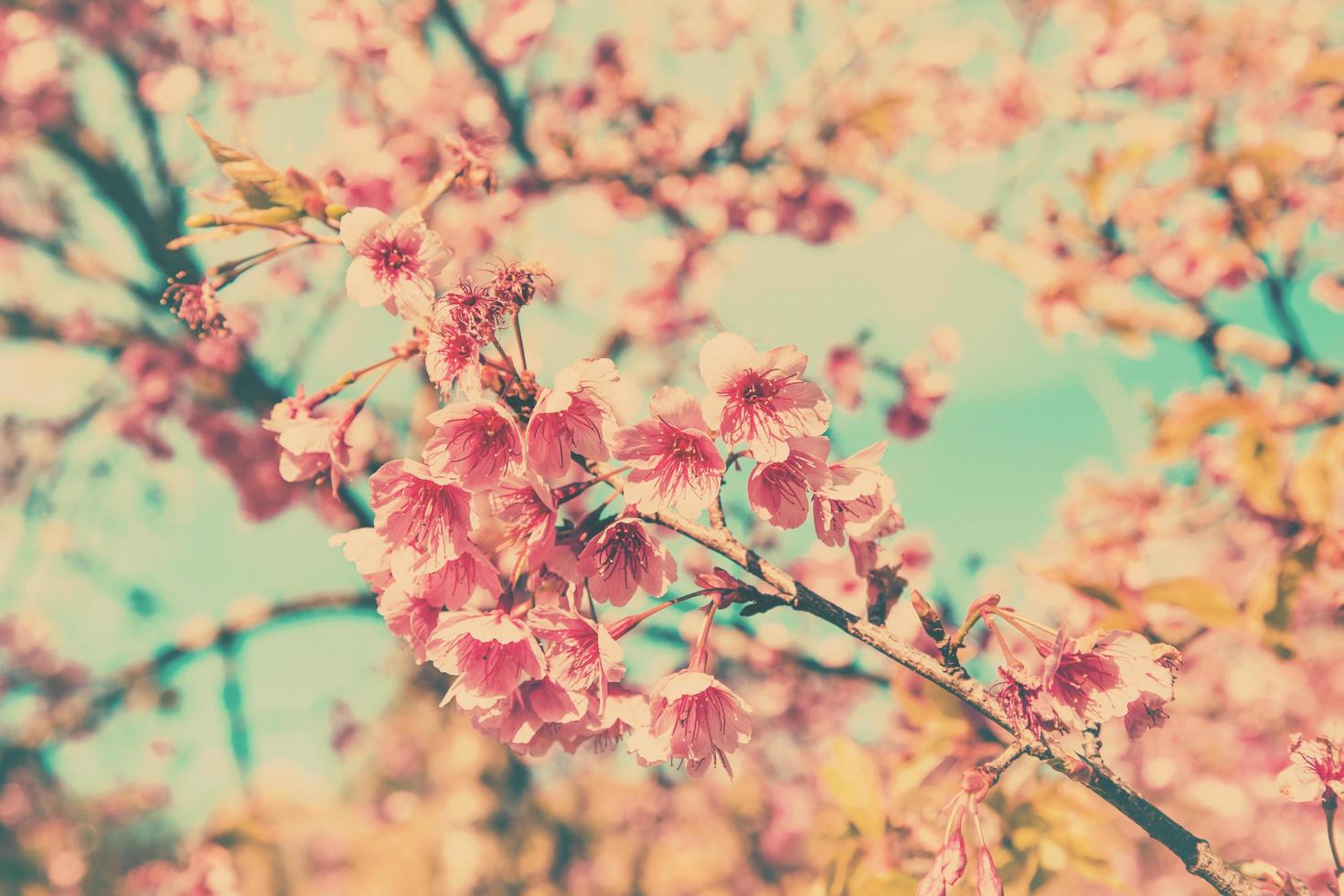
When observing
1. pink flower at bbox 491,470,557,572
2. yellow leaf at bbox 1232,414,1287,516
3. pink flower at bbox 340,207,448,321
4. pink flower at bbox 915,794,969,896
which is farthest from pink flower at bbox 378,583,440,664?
yellow leaf at bbox 1232,414,1287,516

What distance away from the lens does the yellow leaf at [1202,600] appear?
1.66 metres

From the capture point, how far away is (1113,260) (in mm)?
3496

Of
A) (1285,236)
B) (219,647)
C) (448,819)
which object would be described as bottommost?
(448,819)

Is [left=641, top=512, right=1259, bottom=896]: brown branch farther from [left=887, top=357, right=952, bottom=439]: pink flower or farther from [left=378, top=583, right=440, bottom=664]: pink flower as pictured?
[left=887, top=357, right=952, bottom=439]: pink flower

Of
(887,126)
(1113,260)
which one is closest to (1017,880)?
(1113,260)

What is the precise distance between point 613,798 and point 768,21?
10.2m

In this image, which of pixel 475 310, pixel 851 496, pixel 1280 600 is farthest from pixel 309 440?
pixel 1280 600

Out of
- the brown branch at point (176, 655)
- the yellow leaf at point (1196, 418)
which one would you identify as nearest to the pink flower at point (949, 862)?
the yellow leaf at point (1196, 418)

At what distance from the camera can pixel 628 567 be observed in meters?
1.16

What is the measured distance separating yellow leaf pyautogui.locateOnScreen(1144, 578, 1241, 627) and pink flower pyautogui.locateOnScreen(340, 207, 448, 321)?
1574mm

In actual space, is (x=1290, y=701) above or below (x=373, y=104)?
below

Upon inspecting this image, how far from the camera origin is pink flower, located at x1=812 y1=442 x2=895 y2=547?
3.57 ft

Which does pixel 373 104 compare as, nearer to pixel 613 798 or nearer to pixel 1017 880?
pixel 1017 880

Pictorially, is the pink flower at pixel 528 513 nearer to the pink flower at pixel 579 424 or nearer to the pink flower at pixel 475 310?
the pink flower at pixel 579 424
